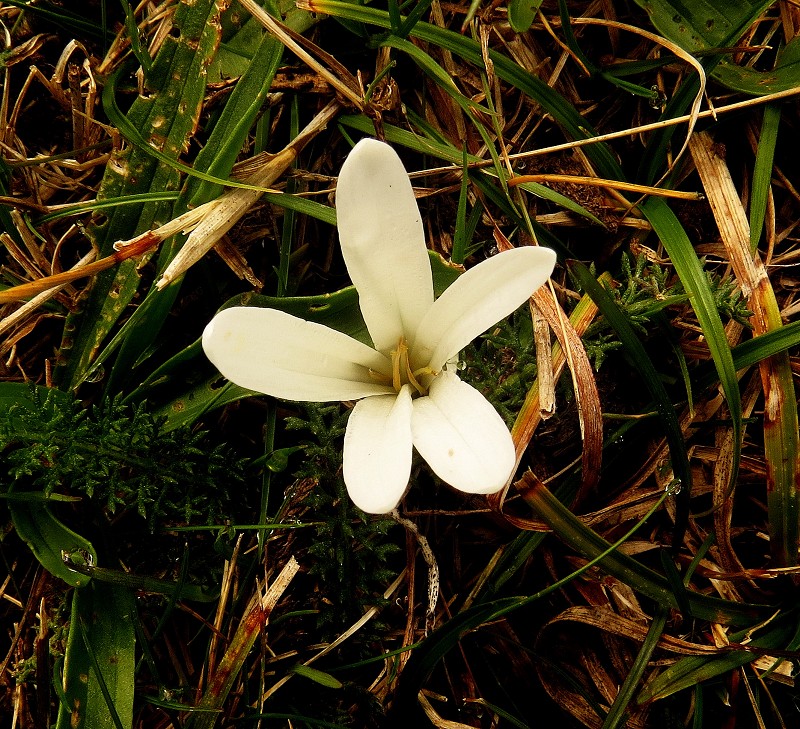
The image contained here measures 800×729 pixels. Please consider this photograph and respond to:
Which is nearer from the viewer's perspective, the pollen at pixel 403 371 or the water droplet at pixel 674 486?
the pollen at pixel 403 371

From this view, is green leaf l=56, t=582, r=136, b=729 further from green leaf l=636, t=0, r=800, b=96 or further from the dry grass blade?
green leaf l=636, t=0, r=800, b=96

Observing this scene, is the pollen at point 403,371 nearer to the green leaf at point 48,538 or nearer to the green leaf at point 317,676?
the green leaf at point 317,676

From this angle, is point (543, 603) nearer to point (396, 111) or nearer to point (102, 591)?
point (102, 591)

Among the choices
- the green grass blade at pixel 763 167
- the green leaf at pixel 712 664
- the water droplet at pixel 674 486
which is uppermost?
the green grass blade at pixel 763 167

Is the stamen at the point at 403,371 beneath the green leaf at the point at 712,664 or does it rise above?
above

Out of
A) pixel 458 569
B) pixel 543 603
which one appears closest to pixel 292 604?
pixel 458 569

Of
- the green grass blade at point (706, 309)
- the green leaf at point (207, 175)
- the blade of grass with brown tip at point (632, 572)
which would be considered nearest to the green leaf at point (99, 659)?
the green leaf at point (207, 175)
